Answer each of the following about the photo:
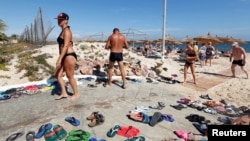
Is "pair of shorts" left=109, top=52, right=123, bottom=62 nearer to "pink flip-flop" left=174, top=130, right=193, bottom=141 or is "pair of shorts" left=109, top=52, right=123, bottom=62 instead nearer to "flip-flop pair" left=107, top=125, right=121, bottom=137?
"flip-flop pair" left=107, top=125, right=121, bottom=137

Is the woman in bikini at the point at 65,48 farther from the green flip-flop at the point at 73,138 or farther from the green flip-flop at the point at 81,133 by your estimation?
the green flip-flop at the point at 73,138

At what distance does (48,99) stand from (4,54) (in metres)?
6.95

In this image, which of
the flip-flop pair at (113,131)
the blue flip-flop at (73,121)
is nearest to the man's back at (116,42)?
the blue flip-flop at (73,121)

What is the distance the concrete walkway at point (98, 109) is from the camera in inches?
161

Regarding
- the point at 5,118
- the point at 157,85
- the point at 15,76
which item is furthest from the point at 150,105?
the point at 15,76

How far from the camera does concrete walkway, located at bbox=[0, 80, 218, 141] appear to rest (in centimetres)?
409

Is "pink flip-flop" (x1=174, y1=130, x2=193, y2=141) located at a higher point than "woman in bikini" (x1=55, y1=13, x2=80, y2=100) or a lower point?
lower

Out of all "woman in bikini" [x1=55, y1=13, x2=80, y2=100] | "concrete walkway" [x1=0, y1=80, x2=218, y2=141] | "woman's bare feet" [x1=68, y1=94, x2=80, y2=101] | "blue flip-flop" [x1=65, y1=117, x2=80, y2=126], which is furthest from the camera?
"woman's bare feet" [x1=68, y1=94, x2=80, y2=101]

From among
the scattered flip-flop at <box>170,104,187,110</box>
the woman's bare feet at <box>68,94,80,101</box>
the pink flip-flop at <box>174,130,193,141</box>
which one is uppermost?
the woman's bare feet at <box>68,94,80,101</box>

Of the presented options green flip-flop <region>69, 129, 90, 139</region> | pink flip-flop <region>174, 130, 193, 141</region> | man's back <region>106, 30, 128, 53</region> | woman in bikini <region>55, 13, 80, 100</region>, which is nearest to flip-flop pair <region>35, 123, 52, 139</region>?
green flip-flop <region>69, 129, 90, 139</region>

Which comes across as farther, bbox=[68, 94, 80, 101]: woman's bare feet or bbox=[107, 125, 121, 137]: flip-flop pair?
bbox=[68, 94, 80, 101]: woman's bare feet

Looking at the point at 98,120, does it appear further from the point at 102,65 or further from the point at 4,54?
the point at 4,54

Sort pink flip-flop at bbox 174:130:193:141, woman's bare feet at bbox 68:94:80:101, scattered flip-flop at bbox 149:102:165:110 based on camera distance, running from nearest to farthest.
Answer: pink flip-flop at bbox 174:130:193:141 → scattered flip-flop at bbox 149:102:165:110 → woman's bare feet at bbox 68:94:80:101

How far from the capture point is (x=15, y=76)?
8656 mm
